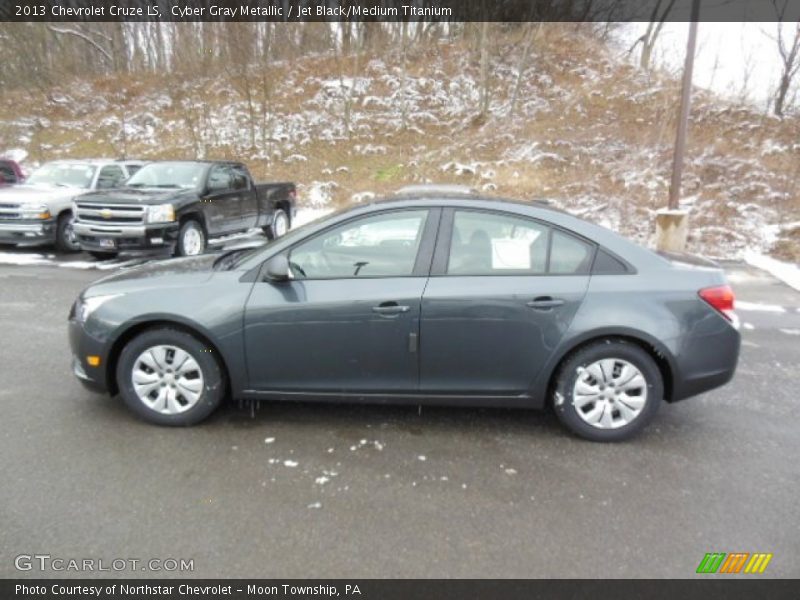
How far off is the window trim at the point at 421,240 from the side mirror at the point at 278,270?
0.09m

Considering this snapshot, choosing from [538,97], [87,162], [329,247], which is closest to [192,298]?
[329,247]

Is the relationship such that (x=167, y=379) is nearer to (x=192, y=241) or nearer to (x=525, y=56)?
(x=192, y=241)

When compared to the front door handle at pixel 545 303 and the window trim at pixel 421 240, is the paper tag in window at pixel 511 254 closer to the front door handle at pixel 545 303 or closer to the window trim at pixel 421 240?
the front door handle at pixel 545 303

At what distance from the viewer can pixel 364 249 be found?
3.56 metres

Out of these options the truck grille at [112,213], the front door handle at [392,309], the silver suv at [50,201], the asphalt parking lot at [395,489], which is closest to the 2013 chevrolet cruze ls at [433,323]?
the front door handle at [392,309]

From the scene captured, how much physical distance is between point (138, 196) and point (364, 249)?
22.2 ft

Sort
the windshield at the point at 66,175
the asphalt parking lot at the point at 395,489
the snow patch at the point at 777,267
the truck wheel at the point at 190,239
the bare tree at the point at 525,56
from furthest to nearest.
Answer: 1. the bare tree at the point at 525,56
2. the windshield at the point at 66,175
3. the truck wheel at the point at 190,239
4. the snow patch at the point at 777,267
5. the asphalt parking lot at the point at 395,489

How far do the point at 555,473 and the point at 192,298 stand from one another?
250cm

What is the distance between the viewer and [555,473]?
309 centimetres

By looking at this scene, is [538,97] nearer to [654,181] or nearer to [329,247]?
[654,181]

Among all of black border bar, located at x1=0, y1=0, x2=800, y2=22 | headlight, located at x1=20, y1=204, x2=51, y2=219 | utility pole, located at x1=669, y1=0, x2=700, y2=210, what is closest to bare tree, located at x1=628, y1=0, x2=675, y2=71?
black border bar, located at x1=0, y1=0, x2=800, y2=22

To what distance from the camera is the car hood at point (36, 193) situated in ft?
31.4

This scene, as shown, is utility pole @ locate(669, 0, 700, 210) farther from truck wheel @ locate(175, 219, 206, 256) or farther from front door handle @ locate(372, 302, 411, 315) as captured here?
truck wheel @ locate(175, 219, 206, 256)
